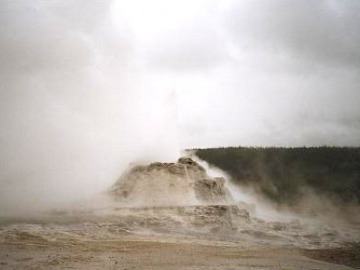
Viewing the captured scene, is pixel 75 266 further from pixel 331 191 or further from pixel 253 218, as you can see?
pixel 331 191

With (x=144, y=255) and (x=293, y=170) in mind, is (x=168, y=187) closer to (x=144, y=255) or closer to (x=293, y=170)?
(x=144, y=255)

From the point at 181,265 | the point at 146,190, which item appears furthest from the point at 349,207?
the point at 181,265

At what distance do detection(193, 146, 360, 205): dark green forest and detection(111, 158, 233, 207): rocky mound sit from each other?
63.0 ft

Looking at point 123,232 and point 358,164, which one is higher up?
point 358,164

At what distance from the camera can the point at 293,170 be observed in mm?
63531

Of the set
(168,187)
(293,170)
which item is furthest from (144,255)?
(293,170)

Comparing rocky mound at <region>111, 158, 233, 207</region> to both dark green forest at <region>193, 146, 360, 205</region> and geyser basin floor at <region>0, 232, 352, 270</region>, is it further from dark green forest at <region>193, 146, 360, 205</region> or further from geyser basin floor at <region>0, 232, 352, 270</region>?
dark green forest at <region>193, 146, 360, 205</region>

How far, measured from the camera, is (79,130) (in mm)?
31344

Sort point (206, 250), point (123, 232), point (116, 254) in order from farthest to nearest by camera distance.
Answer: point (123, 232) → point (206, 250) → point (116, 254)

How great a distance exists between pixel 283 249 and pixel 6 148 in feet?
76.1

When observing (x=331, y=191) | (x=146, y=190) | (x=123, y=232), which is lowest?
(x=123, y=232)

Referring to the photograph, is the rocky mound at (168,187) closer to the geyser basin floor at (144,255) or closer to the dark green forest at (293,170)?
the geyser basin floor at (144,255)

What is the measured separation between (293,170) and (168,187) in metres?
44.5

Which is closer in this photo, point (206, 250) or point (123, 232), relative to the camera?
point (206, 250)
